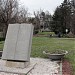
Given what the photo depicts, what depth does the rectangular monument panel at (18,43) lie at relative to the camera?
279 inches

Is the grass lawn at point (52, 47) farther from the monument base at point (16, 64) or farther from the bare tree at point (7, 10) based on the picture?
the bare tree at point (7, 10)

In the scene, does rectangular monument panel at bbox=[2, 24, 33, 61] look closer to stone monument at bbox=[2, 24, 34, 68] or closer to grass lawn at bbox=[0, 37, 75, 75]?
→ stone monument at bbox=[2, 24, 34, 68]

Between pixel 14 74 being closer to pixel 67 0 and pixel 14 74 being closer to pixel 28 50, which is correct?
pixel 28 50

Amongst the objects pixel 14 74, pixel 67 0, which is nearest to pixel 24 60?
pixel 14 74

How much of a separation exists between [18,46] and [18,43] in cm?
11

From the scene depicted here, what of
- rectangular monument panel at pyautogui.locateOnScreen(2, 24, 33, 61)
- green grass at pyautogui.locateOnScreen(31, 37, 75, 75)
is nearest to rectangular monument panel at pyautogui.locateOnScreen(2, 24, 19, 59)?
rectangular monument panel at pyautogui.locateOnScreen(2, 24, 33, 61)

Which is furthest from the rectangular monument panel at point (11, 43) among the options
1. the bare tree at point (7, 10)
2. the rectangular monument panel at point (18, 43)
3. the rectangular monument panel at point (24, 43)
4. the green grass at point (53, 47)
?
the bare tree at point (7, 10)

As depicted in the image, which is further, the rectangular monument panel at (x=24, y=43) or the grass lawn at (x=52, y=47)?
the grass lawn at (x=52, y=47)

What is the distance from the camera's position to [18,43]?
721 cm

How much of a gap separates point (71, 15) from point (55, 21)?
3807mm

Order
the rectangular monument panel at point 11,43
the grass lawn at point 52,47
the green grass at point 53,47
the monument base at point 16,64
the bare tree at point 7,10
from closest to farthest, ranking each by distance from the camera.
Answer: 1. the monument base at point 16,64
2. the rectangular monument panel at point 11,43
3. the green grass at point 53,47
4. the grass lawn at point 52,47
5. the bare tree at point 7,10

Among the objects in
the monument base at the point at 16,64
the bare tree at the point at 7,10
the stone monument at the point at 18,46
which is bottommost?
the monument base at the point at 16,64

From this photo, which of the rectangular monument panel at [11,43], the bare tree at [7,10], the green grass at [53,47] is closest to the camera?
the rectangular monument panel at [11,43]

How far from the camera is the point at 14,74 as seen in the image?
6.20 metres
